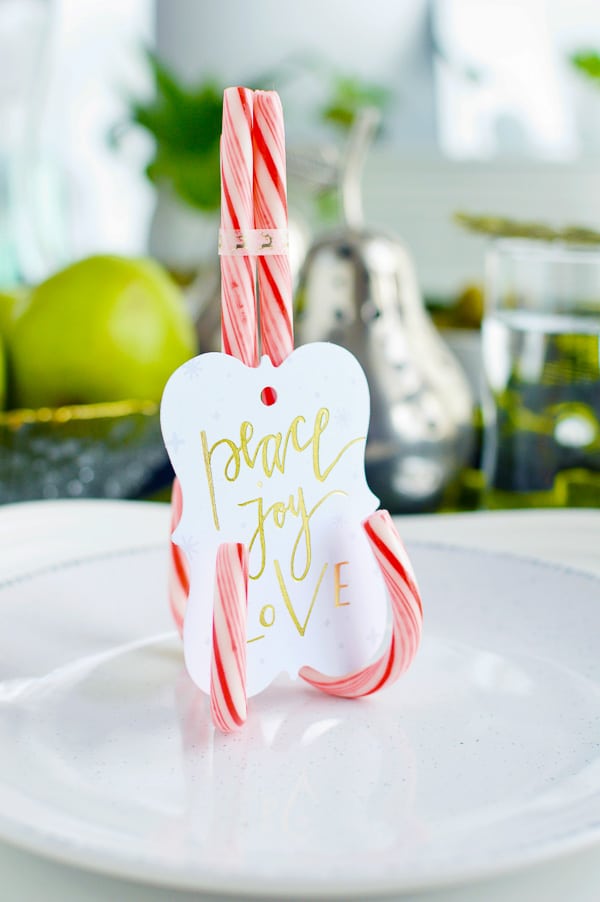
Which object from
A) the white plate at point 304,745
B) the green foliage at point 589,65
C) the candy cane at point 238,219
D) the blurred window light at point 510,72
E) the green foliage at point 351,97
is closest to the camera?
the white plate at point 304,745

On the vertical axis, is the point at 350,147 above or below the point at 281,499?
above

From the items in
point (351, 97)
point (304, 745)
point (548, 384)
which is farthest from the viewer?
point (351, 97)

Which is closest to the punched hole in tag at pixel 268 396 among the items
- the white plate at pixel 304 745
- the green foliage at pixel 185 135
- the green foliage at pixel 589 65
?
the white plate at pixel 304 745

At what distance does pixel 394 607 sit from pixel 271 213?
0.14m

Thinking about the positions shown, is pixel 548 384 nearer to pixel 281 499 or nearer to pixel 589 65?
pixel 281 499

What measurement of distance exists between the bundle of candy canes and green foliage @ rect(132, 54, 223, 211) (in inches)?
27.8

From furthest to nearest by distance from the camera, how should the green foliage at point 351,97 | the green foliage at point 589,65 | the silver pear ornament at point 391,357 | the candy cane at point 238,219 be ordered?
Result: the green foliage at point 351,97 → the green foliage at point 589,65 → the silver pear ornament at point 391,357 → the candy cane at point 238,219

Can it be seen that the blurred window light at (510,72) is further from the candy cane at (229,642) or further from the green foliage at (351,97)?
the candy cane at (229,642)

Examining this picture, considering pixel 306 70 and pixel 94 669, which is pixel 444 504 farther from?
pixel 306 70

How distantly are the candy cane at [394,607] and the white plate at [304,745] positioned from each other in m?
0.01

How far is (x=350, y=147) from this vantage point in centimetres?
69

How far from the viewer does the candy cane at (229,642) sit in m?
0.33

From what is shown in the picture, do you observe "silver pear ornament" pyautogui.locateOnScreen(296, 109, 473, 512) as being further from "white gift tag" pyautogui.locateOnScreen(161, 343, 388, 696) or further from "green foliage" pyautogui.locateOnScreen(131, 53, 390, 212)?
"green foliage" pyautogui.locateOnScreen(131, 53, 390, 212)

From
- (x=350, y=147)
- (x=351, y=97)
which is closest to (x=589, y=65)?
(x=351, y=97)
